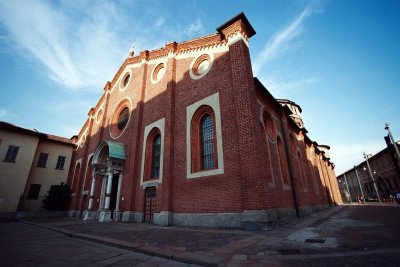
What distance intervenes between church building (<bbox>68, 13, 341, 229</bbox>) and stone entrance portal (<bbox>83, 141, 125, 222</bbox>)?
0.26ft

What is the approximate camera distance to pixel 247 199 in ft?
26.4

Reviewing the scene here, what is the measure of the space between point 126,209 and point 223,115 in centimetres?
929

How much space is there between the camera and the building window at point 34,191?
2126 centimetres

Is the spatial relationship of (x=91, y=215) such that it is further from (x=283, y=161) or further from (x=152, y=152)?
(x=283, y=161)

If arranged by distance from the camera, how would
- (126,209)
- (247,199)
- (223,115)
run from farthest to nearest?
(126,209) → (223,115) → (247,199)

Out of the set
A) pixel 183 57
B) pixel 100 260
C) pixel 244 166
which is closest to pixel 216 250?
pixel 100 260

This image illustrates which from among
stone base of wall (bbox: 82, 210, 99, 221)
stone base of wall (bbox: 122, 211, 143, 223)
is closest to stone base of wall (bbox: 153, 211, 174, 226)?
stone base of wall (bbox: 122, 211, 143, 223)

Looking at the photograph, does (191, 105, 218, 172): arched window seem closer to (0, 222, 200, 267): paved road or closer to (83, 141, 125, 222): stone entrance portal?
(0, 222, 200, 267): paved road

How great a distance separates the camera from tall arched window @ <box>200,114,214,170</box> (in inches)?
419

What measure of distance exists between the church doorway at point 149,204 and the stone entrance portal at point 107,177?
8.41 ft

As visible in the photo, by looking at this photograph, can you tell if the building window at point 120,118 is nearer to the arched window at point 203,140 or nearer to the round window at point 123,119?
the round window at point 123,119

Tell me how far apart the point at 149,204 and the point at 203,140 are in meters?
5.62

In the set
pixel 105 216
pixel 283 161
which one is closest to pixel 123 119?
pixel 105 216

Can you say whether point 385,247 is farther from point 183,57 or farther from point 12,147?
point 12,147
